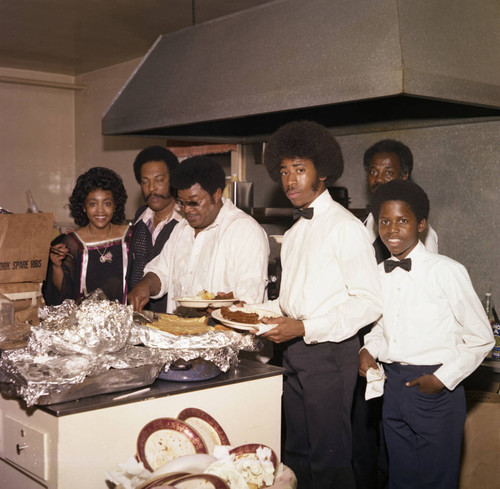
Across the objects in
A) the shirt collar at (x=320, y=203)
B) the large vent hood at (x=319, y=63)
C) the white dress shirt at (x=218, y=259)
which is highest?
the large vent hood at (x=319, y=63)

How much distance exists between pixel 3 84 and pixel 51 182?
3.76 ft

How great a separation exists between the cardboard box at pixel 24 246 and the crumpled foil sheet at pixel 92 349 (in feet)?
3.28

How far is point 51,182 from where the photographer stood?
301 inches

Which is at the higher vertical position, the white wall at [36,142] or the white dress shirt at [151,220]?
the white wall at [36,142]

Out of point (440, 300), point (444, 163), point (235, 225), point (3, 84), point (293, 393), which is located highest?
point (3, 84)

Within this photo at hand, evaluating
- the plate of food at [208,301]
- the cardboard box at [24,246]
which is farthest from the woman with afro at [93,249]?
the plate of food at [208,301]

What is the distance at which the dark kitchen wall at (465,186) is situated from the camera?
3.66 m

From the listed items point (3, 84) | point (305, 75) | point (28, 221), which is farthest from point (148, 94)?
point (3, 84)

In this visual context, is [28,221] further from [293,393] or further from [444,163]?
[444,163]

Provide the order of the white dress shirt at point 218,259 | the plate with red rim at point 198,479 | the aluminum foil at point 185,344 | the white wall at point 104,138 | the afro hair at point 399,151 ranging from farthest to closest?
the white wall at point 104,138 → the afro hair at point 399,151 → the white dress shirt at point 218,259 → the aluminum foil at point 185,344 → the plate with red rim at point 198,479

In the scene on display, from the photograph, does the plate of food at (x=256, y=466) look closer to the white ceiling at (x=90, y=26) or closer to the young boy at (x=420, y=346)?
the young boy at (x=420, y=346)

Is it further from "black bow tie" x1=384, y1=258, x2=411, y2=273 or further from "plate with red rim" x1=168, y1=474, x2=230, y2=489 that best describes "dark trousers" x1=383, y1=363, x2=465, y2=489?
"plate with red rim" x1=168, y1=474, x2=230, y2=489

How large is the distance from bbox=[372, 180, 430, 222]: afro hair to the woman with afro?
1587 mm

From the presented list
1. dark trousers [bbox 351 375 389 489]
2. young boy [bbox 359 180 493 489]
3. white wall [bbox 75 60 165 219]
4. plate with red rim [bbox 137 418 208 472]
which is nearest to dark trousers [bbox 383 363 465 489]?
young boy [bbox 359 180 493 489]
